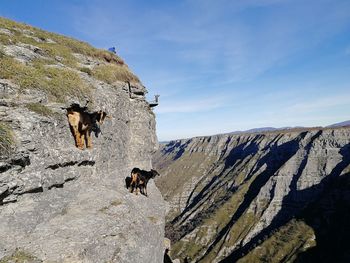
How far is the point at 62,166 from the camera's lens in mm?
25875

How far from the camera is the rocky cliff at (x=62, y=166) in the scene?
66.7 ft

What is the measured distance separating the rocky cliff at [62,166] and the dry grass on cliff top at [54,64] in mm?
97

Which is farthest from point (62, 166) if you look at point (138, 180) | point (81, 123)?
point (138, 180)

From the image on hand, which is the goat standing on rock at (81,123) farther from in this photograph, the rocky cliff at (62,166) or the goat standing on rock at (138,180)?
the goat standing on rock at (138,180)

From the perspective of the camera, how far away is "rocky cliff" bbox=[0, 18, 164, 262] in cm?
2034

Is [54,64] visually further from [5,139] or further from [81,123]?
[5,139]

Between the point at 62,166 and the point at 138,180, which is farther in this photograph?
the point at 138,180

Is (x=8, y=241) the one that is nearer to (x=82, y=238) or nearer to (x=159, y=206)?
(x=82, y=238)

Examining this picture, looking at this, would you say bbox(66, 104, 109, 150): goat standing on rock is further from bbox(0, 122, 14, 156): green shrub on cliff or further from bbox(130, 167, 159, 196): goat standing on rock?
bbox(0, 122, 14, 156): green shrub on cliff

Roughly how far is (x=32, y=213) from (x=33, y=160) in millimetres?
3309

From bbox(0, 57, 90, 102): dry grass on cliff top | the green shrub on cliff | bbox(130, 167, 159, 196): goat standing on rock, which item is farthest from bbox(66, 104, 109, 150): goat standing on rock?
the green shrub on cliff

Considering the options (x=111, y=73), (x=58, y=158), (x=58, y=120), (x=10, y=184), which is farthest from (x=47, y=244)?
(x=111, y=73)

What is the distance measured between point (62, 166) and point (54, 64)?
1256cm

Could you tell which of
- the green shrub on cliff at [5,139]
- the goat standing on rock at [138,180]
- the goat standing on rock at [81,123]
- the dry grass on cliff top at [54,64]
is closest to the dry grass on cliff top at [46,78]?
the dry grass on cliff top at [54,64]
